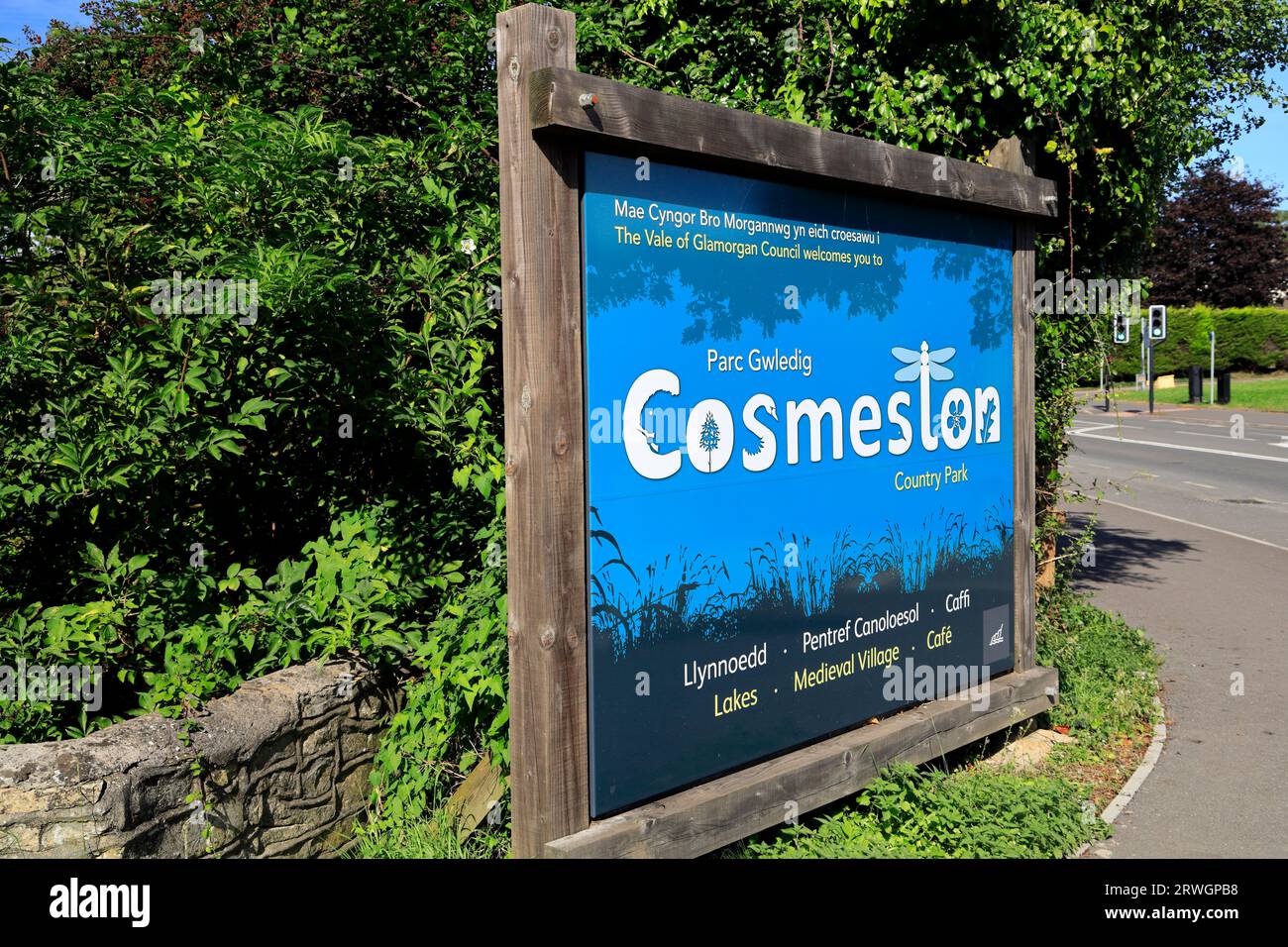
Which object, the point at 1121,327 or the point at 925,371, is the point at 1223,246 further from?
the point at 925,371

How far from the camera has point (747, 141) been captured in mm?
4352

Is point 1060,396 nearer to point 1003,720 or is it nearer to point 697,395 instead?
point 1003,720

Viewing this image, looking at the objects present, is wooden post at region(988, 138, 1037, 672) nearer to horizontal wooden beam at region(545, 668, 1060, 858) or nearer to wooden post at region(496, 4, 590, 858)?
horizontal wooden beam at region(545, 668, 1060, 858)

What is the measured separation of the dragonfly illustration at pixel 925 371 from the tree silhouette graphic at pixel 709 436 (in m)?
1.28

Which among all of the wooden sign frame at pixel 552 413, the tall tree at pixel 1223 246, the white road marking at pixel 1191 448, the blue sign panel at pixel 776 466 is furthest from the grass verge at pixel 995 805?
the tall tree at pixel 1223 246

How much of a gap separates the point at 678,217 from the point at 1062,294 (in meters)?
4.55

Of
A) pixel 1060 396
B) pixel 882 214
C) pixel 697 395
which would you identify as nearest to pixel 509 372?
pixel 697 395

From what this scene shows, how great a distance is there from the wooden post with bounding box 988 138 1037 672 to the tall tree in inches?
1875

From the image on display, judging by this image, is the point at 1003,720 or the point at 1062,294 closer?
the point at 1003,720

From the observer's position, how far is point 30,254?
4637 mm

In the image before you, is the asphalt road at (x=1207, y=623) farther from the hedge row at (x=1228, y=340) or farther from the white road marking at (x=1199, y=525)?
the hedge row at (x=1228, y=340)
